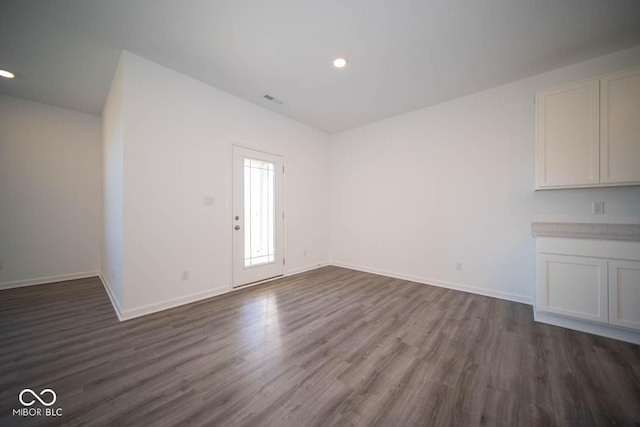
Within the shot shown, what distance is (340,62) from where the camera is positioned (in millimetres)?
2596

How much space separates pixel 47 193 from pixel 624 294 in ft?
25.8

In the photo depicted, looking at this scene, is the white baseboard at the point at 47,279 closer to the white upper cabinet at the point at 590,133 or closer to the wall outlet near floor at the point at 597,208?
the white upper cabinet at the point at 590,133

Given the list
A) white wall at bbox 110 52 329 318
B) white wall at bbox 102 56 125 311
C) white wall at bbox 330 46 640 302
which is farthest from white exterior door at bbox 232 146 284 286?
white wall at bbox 330 46 640 302

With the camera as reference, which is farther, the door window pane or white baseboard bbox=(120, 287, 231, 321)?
the door window pane

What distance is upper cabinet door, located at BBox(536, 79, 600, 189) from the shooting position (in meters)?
2.35

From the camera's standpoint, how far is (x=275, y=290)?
3.44 m

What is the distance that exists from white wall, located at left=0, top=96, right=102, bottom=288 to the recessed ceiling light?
190 inches

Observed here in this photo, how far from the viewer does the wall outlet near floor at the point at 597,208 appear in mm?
2502

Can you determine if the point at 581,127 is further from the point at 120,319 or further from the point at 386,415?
the point at 120,319

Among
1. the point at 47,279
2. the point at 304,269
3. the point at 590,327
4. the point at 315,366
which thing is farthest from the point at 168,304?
the point at 590,327

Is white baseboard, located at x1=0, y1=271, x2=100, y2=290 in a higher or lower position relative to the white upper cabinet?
lower

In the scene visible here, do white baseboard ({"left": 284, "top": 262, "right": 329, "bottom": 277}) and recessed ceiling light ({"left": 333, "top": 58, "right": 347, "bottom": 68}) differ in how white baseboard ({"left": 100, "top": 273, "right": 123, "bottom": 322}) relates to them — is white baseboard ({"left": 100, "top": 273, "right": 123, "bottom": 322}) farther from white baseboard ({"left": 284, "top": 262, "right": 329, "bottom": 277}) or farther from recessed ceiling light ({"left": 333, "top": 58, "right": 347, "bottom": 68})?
recessed ceiling light ({"left": 333, "top": 58, "right": 347, "bottom": 68})

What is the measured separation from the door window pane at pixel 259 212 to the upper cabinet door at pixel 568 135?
12.3 feet

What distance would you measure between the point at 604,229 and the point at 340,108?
11.7 feet
